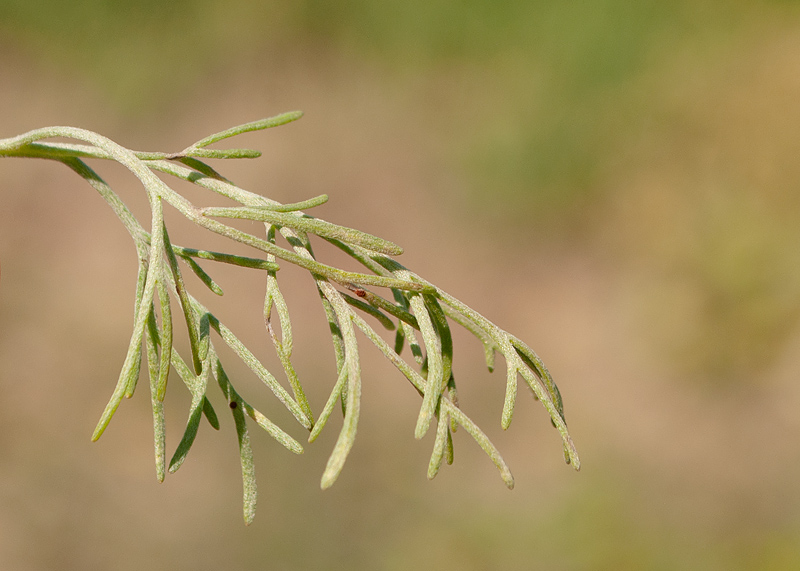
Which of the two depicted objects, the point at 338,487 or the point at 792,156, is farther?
the point at 792,156

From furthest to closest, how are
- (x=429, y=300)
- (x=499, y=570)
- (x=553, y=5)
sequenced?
(x=553, y=5)
(x=499, y=570)
(x=429, y=300)

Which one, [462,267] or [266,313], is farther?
[462,267]

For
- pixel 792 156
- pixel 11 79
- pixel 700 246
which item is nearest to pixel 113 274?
pixel 11 79

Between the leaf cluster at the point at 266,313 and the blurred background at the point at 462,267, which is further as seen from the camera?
the blurred background at the point at 462,267

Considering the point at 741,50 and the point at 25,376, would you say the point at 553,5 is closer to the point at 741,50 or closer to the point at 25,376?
the point at 741,50

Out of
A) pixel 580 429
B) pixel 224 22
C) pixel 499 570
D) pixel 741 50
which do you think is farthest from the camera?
pixel 224 22

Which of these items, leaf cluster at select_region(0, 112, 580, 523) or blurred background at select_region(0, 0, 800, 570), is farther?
blurred background at select_region(0, 0, 800, 570)

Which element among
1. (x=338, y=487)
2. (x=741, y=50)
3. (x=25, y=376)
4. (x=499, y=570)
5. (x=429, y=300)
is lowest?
(x=499, y=570)

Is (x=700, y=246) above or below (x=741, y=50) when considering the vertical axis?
below
